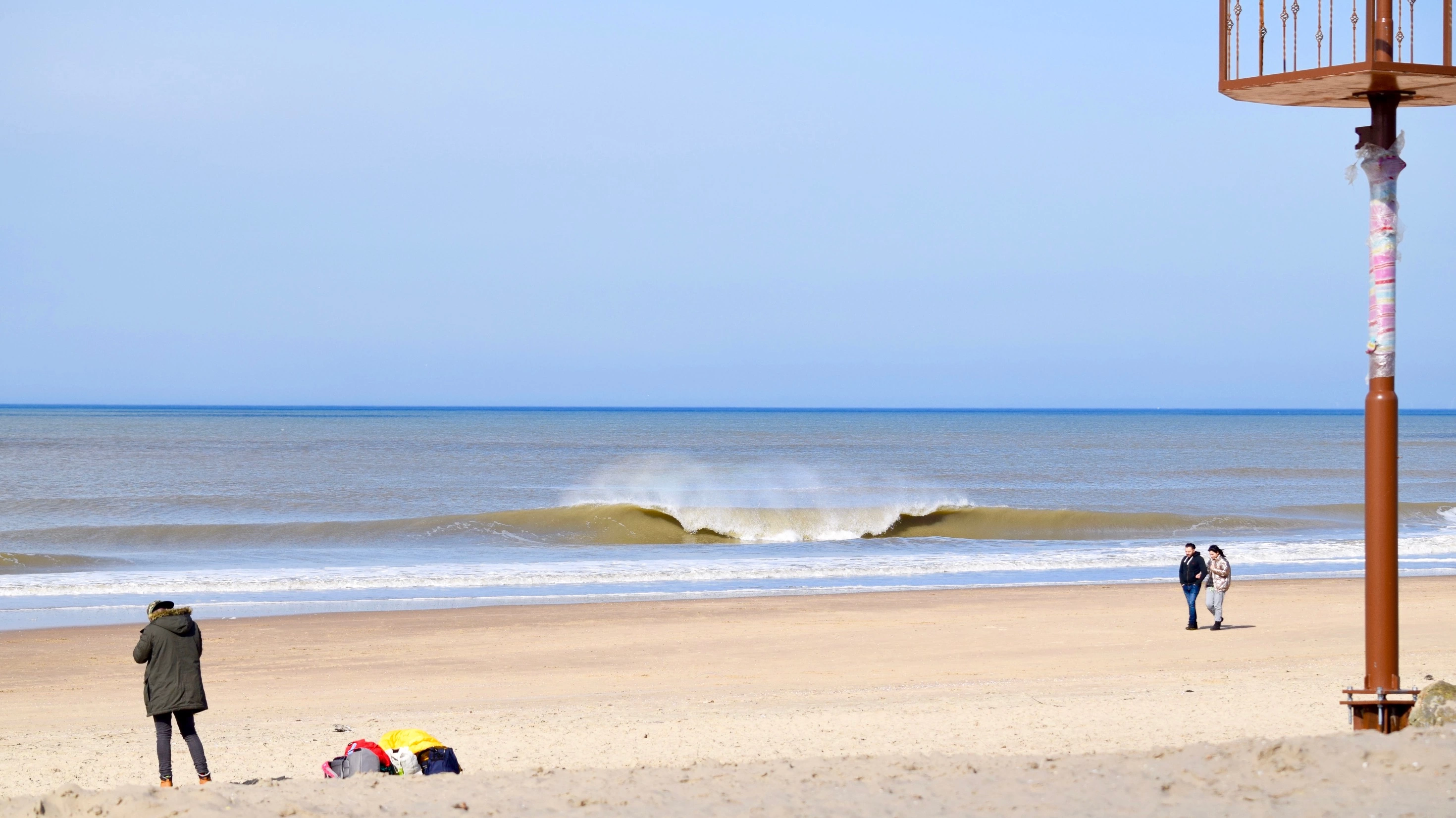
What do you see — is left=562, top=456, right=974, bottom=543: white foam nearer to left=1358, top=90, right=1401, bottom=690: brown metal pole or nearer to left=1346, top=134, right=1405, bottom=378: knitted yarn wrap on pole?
left=1358, top=90, right=1401, bottom=690: brown metal pole

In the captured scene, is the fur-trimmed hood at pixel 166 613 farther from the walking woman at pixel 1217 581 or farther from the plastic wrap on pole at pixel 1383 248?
the walking woman at pixel 1217 581

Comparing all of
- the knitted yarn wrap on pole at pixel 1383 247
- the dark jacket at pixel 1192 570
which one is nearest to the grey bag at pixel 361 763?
the knitted yarn wrap on pole at pixel 1383 247

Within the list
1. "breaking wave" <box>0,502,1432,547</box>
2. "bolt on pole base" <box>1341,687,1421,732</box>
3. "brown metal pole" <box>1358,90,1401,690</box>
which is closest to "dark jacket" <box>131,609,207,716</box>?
"bolt on pole base" <box>1341,687,1421,732</box>

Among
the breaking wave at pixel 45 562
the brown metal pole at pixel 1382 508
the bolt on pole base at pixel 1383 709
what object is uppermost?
the brown metal pole at pixel 1382 508

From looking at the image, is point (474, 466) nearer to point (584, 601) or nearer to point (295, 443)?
point (295, 443)

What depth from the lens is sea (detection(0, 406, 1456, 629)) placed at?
69.3ft

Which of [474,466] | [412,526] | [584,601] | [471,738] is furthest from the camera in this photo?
[474,466]

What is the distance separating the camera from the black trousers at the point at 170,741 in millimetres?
7996

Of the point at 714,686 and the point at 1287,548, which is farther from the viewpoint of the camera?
the point at 1287,548

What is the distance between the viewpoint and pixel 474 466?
61969 mm

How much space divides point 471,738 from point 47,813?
13.7 ft

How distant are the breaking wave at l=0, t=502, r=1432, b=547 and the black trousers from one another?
22742 mm

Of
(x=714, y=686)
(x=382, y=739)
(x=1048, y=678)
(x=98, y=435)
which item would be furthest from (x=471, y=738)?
(x=98, y=435)

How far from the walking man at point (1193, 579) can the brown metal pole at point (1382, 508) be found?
824cm
